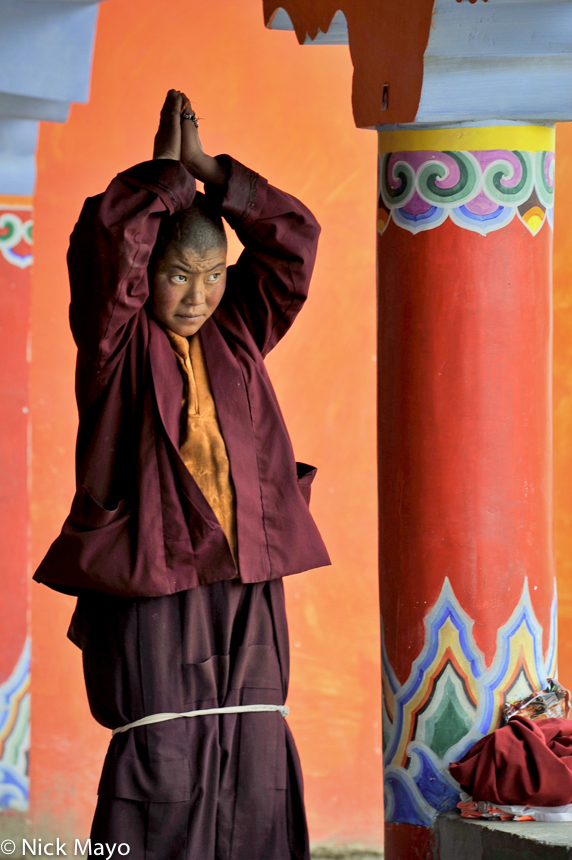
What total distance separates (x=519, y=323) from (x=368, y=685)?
8.19 ft

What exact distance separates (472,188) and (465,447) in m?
0.53

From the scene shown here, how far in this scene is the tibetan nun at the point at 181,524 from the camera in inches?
91.7

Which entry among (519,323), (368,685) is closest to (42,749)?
(368,685)

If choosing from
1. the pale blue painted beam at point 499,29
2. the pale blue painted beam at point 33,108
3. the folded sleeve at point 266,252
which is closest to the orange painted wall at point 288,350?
the pale blue painted beam at point 33,108

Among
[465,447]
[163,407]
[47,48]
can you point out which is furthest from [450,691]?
[47,48]

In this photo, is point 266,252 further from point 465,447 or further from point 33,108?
point 33,108

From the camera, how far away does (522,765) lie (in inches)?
97.3

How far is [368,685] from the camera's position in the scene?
480 centimetres

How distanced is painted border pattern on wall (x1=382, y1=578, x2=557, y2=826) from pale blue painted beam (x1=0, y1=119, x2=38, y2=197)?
245 centimetres

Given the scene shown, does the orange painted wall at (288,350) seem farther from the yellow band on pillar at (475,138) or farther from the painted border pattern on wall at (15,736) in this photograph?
the yellow band on pillar at (475,138)

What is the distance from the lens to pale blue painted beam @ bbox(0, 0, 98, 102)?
365 cm
